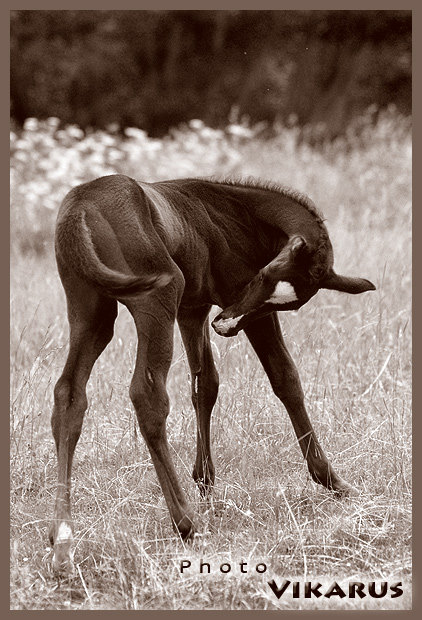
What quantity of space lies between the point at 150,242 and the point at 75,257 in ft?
1.11

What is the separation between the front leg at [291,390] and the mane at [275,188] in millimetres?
587

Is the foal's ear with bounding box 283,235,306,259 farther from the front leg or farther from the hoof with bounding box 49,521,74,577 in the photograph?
the hoof with bounding box 49,521,74,577

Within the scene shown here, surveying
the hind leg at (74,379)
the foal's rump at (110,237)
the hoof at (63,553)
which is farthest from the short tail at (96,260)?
the hoof at (63,553)

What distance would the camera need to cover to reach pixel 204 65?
18359 mm

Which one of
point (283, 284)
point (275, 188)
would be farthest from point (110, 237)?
point (275, 188)

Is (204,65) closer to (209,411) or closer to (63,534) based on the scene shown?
(209,411)

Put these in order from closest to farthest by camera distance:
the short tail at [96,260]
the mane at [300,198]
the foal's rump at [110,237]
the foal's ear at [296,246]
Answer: the short tail at [96,260]
the foal's rump at [110,237]
the foal's ear at [296,246]
the mane at [300,198]

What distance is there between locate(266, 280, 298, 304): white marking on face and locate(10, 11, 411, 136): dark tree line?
1351 cm

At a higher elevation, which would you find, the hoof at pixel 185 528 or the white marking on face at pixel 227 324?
the white marking on face at pixel 227 324

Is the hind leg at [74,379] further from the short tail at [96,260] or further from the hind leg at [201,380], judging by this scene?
the hind leg at [201,380]

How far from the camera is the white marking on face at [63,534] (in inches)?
149

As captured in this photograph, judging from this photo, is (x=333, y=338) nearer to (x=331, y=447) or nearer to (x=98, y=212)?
(x=331, y=447)

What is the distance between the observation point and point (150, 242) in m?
3.83

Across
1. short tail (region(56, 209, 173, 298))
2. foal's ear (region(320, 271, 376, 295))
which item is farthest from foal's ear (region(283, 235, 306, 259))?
short tail (region(56, 209, 173, 298))
